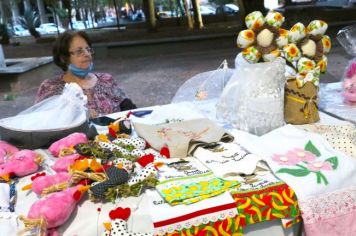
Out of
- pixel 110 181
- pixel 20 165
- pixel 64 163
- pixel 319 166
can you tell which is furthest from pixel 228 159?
pixel 20 165

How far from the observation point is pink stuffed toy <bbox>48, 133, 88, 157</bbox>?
63.5 inches

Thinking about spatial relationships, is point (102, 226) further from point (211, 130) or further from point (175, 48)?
point (175, 48)

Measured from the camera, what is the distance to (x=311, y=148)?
1534 millimetres

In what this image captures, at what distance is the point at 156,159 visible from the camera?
59.5 inches

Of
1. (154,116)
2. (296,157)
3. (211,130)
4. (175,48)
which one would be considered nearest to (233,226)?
(296,157)

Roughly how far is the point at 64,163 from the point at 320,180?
909 millimetres

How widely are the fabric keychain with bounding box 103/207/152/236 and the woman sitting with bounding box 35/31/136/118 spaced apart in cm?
156

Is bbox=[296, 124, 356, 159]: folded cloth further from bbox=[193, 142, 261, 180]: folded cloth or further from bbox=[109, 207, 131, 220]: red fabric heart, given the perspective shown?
bbox=[109, 207, 131, 220]: red fabric heart

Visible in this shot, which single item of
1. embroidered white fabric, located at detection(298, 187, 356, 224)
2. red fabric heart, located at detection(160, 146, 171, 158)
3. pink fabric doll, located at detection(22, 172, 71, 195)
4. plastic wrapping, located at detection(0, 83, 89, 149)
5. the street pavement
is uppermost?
plastic wrapping, located at detection(0, 83, 89, 149)

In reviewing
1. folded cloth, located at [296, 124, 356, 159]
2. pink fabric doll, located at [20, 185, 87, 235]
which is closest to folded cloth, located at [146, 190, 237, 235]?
pink fabric doll, located at [20, 185, 87, 235]

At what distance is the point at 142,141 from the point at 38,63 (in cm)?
591

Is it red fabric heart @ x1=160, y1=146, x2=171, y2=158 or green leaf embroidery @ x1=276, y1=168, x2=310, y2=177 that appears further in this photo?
red fabric heart @ x1=160, y1=146, x2=171, y2=158

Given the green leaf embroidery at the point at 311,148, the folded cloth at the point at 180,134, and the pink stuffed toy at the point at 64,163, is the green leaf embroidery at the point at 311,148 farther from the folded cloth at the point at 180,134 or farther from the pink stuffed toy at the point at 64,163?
the pink stuffed toy at the point at 64,163

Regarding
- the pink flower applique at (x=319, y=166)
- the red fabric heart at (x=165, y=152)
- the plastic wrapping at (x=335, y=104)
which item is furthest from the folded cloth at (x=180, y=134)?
the plastic wrapping at (x=335, y=104)
